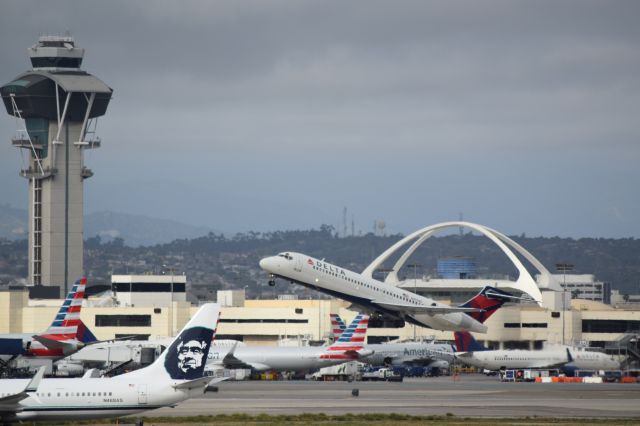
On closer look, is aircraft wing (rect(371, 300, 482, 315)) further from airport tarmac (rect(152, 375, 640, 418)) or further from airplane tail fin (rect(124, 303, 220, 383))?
airplane tail fin (rect(124, 303, 220, 383))

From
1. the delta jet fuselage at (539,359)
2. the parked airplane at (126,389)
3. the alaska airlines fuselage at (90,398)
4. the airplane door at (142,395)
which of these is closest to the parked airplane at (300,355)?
the delta jet fuselage at (539,359)

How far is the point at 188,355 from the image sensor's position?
71.7 meters

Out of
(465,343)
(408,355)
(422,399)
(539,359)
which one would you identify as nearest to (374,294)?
(465,343)

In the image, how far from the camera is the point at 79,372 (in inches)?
5512

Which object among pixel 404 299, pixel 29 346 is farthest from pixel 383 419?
pixel 404 299

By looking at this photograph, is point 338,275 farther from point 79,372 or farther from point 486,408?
point 486,408

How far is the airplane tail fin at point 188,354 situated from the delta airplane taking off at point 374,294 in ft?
184

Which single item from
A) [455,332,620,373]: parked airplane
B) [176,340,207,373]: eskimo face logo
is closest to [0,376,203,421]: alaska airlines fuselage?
[176,340,207,373]: eskimo face logo

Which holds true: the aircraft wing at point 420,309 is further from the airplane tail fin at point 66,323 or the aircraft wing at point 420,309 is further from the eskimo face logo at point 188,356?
the eskimo face logo at point 188,356

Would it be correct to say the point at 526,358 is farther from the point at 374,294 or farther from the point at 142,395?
the point at 142,395

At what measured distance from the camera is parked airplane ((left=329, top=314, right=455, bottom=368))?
165 meters

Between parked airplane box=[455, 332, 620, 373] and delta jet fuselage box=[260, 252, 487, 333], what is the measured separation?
9.16 metres

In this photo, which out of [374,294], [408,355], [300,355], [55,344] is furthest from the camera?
[408,355]

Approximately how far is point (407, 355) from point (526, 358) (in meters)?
15.8
